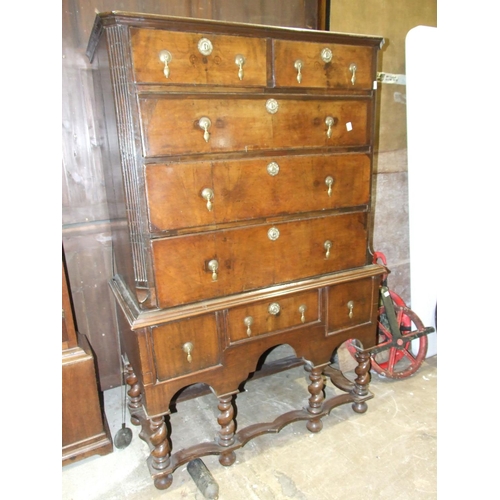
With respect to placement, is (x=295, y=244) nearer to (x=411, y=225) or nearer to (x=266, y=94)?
(x=266, y=94)

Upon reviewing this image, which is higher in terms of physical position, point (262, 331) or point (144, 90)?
point (144, 90)

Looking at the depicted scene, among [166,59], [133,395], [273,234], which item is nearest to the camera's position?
[166,59]

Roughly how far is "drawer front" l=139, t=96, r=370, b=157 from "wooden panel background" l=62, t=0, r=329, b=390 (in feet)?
2.26

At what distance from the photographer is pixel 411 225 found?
253 centimetres

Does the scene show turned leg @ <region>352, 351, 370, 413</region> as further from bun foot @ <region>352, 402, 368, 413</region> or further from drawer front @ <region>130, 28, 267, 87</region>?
drawer front @ <region>130, 28, 267, 87</region>

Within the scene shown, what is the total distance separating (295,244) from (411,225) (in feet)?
4.09

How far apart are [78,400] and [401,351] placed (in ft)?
5.97

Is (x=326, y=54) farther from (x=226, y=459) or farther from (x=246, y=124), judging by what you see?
(x=226, y=459)

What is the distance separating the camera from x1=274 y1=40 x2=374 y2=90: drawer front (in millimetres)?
1438

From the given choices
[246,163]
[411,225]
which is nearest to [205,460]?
[246,163]

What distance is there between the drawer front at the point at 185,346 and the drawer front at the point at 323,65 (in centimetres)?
95

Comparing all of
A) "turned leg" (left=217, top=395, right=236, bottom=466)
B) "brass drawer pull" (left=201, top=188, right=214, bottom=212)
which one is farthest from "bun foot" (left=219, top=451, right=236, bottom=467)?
"brass drawer pull" (left=201, top=188, right=214, bottom=212)

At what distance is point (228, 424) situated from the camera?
1.68 m

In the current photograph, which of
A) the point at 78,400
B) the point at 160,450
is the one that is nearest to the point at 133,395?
the point at 78,400
